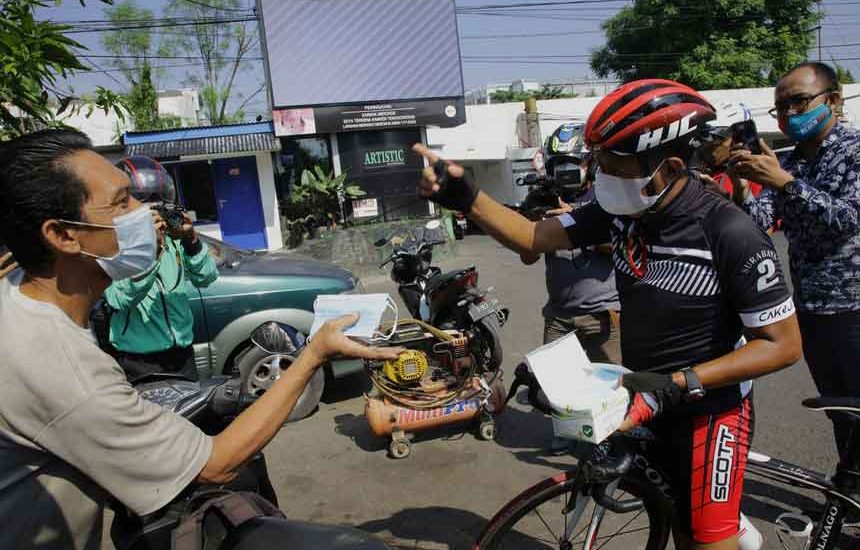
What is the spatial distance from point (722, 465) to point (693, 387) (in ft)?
1.29

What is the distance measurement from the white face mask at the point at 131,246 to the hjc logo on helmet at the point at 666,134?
151 centimetres

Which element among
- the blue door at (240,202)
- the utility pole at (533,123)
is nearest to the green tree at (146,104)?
the blue door at (240,202)

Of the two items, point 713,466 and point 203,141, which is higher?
point 203,141

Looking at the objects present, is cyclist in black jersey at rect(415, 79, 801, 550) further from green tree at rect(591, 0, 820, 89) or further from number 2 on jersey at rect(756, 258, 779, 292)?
green tree at rect(591, 0, 820, 89)

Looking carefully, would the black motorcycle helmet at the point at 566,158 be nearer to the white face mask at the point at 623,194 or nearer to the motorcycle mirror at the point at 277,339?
the white face mask at the point at 623,194

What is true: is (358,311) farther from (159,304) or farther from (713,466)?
(159,304)

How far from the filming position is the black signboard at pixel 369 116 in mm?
14384

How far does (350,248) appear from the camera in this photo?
11.7 metres

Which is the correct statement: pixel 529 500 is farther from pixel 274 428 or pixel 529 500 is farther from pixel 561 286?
pixel 561 286

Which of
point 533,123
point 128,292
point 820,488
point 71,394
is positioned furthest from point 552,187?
point 533,123

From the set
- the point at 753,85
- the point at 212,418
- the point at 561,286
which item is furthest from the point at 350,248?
the point at 753,85

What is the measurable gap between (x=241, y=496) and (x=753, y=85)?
93.3ft

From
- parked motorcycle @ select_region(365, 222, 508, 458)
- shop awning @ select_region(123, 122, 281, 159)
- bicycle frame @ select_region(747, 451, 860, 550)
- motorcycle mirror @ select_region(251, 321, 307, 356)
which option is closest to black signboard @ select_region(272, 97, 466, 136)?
shop awning @ select_region(123, 122, 281, 159)

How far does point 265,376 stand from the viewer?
16.3 ft
